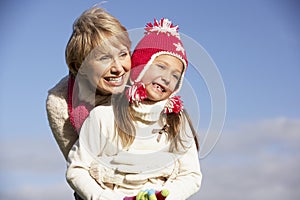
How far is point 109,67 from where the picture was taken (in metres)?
2.60

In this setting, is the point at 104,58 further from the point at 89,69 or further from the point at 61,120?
the point at 61,120

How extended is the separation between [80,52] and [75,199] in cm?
63

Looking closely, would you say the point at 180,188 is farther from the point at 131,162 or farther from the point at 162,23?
the point at 162,23

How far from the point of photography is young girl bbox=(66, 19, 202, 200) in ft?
8.01

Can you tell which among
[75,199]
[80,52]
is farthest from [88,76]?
[75,199]

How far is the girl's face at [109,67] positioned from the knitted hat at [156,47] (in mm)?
40

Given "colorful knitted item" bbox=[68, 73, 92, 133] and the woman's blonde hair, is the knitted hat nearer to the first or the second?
the woman's blonde hair

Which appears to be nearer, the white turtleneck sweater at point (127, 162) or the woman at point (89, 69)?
the white turtleneck sweater at point (127, 162)

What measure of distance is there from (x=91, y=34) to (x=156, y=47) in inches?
11.6

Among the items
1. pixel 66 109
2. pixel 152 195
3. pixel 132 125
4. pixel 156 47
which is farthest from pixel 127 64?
pixel 152 195

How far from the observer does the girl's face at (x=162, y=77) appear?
96.4 inches

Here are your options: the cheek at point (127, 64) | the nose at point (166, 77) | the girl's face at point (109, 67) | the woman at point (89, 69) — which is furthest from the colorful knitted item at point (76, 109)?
the nose at point (166, 77)

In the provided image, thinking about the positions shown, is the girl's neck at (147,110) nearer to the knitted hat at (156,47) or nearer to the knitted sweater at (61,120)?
the knitted hat at (156,47)

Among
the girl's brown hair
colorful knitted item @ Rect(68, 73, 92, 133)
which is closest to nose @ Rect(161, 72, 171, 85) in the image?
the girl's brown hair
